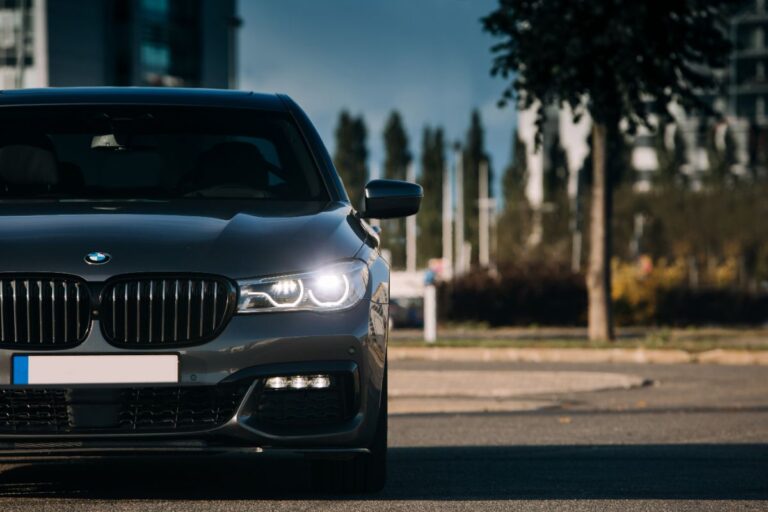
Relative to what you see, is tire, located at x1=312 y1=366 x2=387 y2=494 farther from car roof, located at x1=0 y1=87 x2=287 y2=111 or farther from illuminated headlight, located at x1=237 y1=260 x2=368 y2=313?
car roof, located at x1=0 y1=87 x2=287 y2=111

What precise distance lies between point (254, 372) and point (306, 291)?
347 mm

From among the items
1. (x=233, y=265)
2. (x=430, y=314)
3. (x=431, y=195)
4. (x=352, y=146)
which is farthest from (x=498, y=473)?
(x=352, y=146)

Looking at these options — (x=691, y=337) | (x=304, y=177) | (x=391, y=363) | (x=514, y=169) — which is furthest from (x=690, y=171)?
(x=304, y=177)

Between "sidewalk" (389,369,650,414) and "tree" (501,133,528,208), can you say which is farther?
"tree" (501,133,528,208)

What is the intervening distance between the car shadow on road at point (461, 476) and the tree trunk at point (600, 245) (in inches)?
554

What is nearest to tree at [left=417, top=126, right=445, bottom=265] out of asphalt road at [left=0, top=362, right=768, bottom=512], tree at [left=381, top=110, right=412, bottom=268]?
tree at [left=381, top=110, right=412, bottom=268]

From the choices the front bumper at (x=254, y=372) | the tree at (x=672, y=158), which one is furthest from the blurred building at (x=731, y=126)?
the front bumper at (x=254, y=372)

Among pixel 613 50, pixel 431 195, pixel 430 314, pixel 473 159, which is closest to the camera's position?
pixel 613 50

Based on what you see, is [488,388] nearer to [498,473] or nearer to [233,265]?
[498,473]

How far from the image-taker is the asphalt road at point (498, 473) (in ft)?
19.7

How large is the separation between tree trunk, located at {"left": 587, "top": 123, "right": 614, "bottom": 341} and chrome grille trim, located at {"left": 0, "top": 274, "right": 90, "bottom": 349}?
17.8 metres

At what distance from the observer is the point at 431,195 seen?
92562mm

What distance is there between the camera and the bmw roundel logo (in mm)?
5324

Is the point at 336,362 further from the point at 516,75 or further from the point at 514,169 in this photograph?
the point at 514,169
